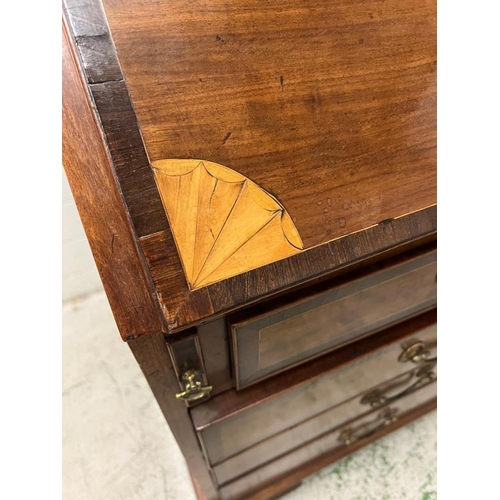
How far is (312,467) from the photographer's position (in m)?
0.90

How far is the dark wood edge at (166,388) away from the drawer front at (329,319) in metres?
0.08

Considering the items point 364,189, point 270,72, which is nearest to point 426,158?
point 364,189

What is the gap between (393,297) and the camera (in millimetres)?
537

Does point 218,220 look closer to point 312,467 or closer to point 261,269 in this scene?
point 261,269

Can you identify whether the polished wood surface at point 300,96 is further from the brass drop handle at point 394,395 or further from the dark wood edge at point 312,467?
the dark wood edge at point 312,467

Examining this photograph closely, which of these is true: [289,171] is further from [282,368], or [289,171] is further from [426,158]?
[282,368]

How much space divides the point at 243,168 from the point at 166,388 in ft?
0.85

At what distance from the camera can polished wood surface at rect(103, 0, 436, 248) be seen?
0.35 meters

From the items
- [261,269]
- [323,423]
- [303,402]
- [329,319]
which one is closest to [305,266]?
[261,269]

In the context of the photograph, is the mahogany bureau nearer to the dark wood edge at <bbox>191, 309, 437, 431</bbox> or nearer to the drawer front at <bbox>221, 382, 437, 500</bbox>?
the dark wood edge at <bbox>191, 309, 437, 431</bbox>

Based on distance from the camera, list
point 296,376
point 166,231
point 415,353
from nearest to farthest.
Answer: point 166,231, point 296,376, point 415,353

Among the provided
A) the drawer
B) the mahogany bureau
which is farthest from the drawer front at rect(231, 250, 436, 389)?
the drawer

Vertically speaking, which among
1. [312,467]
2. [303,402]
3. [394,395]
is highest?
[303,402]
